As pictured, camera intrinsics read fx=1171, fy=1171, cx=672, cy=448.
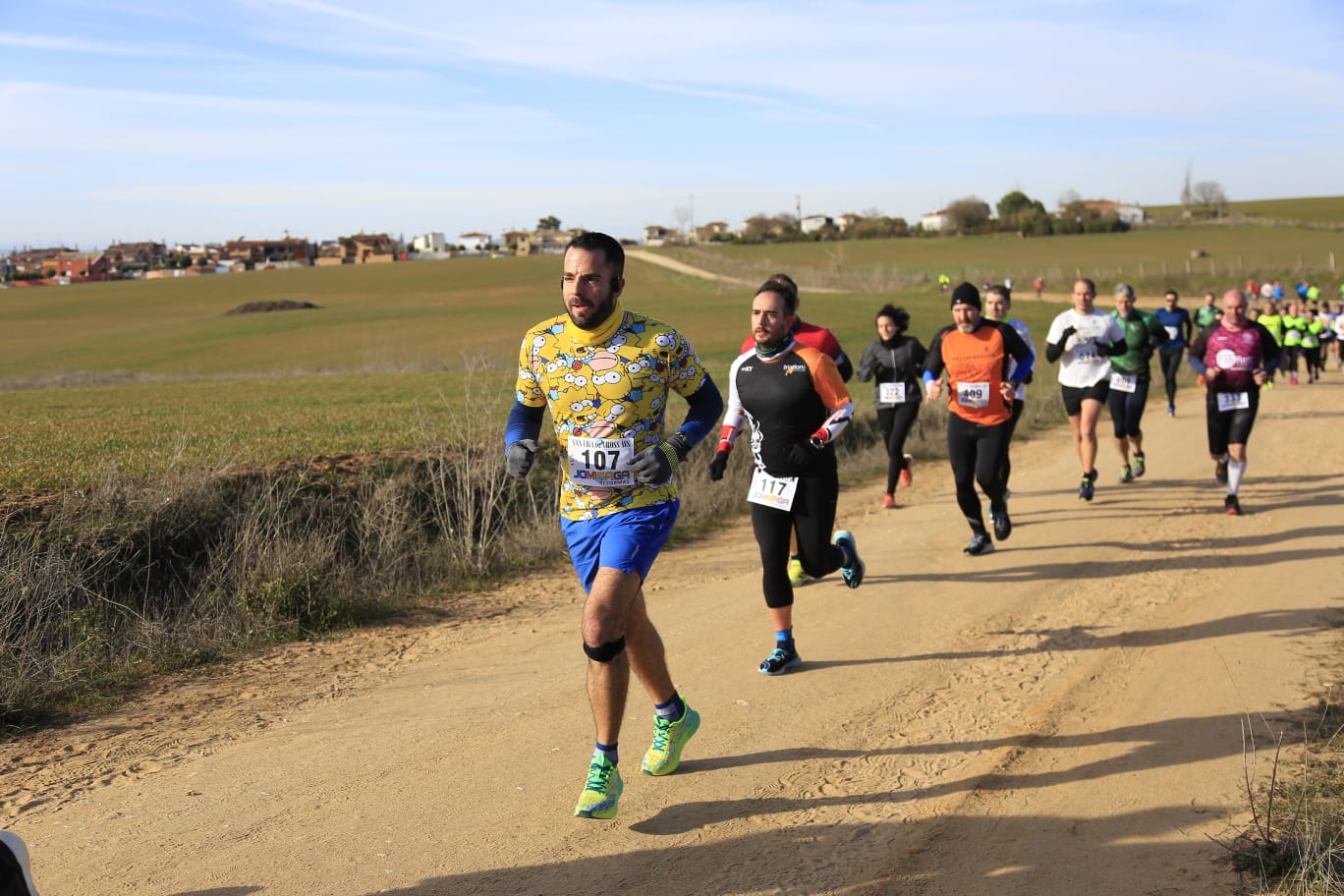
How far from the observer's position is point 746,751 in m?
5.46

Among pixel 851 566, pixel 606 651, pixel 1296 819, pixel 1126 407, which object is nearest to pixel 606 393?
pixel 606 651

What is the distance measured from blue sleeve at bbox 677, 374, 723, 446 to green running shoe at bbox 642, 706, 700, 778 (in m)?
1.29

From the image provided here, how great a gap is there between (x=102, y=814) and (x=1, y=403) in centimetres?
1676

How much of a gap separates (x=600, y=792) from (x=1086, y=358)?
9.02m

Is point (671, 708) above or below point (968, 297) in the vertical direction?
below

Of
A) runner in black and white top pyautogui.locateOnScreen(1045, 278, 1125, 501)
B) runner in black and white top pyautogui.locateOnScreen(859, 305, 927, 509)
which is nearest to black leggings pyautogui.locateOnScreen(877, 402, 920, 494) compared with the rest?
runner in black and white top pyautogui.locateOnScreen(859, 305, 927, 509)

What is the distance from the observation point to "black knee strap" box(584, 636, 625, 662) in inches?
185

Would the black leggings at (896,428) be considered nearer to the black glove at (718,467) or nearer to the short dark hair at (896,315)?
the short dark hair at (896,315)

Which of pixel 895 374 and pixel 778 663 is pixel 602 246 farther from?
pixel 895 374

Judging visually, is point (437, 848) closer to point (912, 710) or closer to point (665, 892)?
point (665, 892)

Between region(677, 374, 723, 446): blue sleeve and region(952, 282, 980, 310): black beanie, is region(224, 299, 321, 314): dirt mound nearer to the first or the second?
region(952, 282, 980, 310): black beanie

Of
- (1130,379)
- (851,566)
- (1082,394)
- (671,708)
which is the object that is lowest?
(671,708)

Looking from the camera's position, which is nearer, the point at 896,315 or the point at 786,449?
the point at 786,449

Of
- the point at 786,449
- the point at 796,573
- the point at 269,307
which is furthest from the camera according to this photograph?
the point at 269,307
